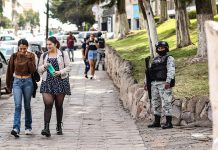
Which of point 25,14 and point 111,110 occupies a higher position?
point 25,14

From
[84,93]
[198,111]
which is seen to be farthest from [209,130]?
[84,93]

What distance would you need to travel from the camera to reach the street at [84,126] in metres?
8.10

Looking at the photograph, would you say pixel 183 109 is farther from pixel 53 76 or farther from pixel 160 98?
pixel 53 76

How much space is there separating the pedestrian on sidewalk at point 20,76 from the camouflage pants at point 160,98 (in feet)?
6.65

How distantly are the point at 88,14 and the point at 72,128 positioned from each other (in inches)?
2996

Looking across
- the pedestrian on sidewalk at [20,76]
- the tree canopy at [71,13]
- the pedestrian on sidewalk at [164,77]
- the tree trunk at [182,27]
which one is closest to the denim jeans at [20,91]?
the pedestrian on sidewalk at [20,76]

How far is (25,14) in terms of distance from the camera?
166 meters

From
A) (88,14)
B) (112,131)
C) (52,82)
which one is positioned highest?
(88,14)

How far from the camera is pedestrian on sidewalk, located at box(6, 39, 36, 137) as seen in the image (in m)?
8.77

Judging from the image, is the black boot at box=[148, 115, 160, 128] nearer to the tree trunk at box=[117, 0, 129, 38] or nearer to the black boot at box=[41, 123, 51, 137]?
the black boot at box=[41, 123, 51, 137]

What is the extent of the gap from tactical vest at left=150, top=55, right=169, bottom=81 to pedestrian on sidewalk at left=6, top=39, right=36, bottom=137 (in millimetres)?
1967

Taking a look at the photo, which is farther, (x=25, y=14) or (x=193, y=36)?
(x=25, y=14)

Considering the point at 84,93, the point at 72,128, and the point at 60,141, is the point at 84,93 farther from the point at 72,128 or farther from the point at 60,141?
the point at 60,141

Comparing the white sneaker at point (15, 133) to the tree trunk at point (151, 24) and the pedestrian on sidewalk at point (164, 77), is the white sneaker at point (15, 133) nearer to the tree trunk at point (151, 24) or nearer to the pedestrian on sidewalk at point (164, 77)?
the pedestrian on sidewalk at point (164, 77)
